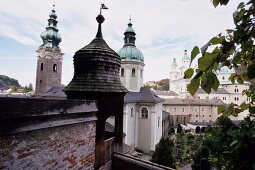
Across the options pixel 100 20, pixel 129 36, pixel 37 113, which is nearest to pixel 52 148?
pixel 37 113

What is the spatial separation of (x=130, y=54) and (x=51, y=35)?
54.4 ft

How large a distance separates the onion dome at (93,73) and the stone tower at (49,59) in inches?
1319

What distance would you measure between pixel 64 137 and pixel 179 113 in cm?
5343

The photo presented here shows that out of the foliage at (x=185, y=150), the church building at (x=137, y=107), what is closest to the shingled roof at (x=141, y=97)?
the church building at (x=137, y=107)

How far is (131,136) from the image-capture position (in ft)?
92.1

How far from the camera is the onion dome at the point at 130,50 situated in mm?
30328

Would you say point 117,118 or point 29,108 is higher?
point 29,108

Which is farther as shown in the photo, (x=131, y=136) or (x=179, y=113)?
(x=179, y=113)

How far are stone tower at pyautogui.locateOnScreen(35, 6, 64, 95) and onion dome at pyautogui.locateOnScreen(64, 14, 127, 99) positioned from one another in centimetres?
3351

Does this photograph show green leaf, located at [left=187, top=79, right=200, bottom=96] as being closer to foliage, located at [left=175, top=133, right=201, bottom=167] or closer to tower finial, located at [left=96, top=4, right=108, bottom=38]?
tower finial, located at [left=96, top=4, right=108, bottom=38]

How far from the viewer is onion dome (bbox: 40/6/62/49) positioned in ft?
123

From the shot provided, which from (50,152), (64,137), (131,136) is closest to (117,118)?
(64,137)

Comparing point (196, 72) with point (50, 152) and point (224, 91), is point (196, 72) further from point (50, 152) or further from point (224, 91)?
point (224, 91)

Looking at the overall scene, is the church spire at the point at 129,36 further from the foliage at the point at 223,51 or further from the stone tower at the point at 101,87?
the foliage at the point at 223,51
